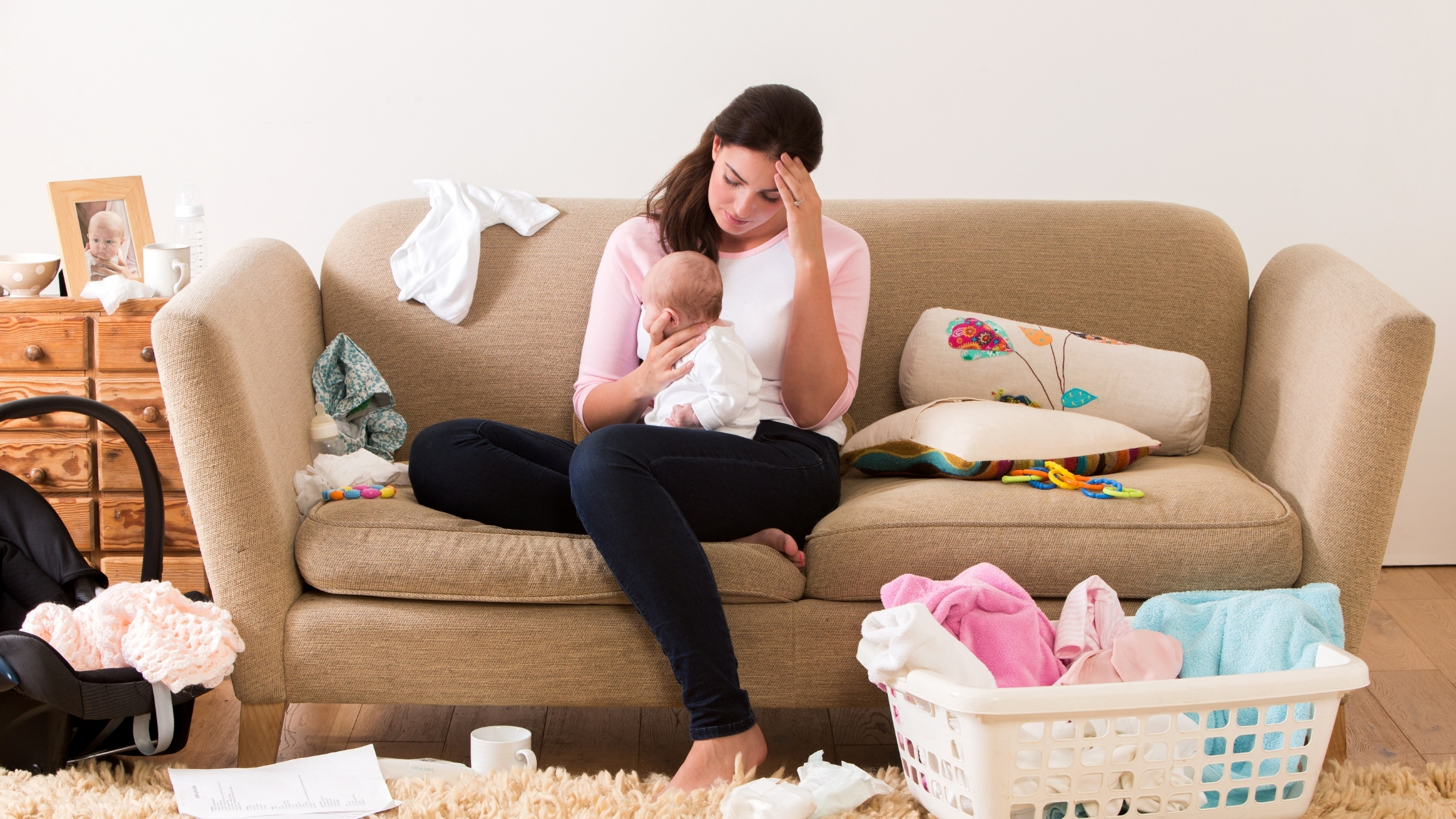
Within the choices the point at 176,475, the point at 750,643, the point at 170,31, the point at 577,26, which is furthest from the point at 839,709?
the point at 170,31

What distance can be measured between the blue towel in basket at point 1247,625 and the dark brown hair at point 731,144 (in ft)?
2.71

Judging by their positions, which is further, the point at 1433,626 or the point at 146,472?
the point at 1433,626

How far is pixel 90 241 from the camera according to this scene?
2121 mm

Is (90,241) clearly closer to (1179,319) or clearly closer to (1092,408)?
(1092,408)

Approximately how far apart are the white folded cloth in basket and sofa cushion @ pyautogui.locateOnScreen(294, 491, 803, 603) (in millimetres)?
217

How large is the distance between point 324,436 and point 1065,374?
124cm

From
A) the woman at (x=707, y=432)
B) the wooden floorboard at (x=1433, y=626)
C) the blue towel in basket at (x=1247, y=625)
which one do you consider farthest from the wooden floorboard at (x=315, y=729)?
the wooden floorboard at (x=1433, y=626)

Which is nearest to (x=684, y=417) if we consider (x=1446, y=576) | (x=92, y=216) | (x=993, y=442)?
(x=993, y=442)

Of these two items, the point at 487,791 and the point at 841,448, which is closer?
the point at 487,791

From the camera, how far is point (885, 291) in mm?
2059

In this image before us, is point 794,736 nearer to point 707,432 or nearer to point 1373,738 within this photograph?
point 707,432

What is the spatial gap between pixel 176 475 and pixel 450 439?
0.68 metres

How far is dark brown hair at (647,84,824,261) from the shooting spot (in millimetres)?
1656

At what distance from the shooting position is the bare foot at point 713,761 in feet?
4.62
